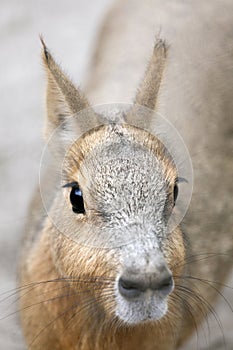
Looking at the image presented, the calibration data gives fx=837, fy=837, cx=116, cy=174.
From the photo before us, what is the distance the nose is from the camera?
3.25 metres

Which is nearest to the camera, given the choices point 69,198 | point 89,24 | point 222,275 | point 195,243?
point 69,198

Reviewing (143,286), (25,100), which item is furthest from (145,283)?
(25,100)

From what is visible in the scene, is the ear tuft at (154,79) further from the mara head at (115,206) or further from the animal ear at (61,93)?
the animal ear at (61,93)

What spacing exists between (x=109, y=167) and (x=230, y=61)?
1.98 m

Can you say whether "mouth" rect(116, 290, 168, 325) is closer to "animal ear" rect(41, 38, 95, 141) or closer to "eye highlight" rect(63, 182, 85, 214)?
"eye highlight" rect(63, 182, 85, 214)

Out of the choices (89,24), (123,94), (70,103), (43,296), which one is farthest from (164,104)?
(89,24)

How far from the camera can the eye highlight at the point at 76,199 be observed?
3.69 m

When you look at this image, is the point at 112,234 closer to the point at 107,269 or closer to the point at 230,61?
the point at 107,269

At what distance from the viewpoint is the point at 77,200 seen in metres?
3.70

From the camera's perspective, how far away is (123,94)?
524 centimetres

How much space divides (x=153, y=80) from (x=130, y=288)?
1.14 metres

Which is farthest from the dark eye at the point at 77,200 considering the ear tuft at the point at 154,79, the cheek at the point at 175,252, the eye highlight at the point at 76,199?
the ear tuft at the point at 154,79

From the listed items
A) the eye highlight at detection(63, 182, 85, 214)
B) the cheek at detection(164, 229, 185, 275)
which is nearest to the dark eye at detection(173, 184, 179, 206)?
the cheek at detection(164, 229, 185, 275)

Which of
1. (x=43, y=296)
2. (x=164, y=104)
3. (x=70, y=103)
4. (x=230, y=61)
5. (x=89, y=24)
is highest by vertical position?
(x=89, y=24)
